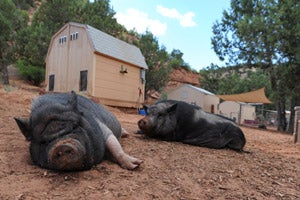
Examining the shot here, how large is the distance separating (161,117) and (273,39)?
13084mm

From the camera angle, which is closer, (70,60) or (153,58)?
(70,60)

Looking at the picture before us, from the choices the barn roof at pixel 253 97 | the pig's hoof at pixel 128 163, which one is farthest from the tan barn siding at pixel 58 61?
the pig's hoof at pixel 128 163

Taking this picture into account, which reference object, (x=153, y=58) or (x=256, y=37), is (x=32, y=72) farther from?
(x=256, y=37)

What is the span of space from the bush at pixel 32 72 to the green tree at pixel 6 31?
1376mm

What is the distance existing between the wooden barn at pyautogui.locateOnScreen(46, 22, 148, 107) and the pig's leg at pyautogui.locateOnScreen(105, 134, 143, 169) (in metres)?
10.2

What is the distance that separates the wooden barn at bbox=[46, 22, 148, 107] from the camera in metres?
13.7

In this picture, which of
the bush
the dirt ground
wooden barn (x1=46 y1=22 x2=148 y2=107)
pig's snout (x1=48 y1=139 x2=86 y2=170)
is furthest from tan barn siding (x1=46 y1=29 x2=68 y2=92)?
pig's snout (x1=48 y1=139 x2=86 y2=170)

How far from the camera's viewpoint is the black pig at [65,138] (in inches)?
108

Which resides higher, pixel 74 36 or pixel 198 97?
pixel 74 36

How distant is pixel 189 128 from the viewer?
548cm

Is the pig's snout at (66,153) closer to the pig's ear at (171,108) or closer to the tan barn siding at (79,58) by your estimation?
the pig's ear at (171,108)

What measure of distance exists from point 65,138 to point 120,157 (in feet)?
2.53

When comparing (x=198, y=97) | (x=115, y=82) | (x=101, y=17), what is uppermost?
(x=101, y=17)

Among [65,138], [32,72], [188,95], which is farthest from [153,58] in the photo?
[65,138]
